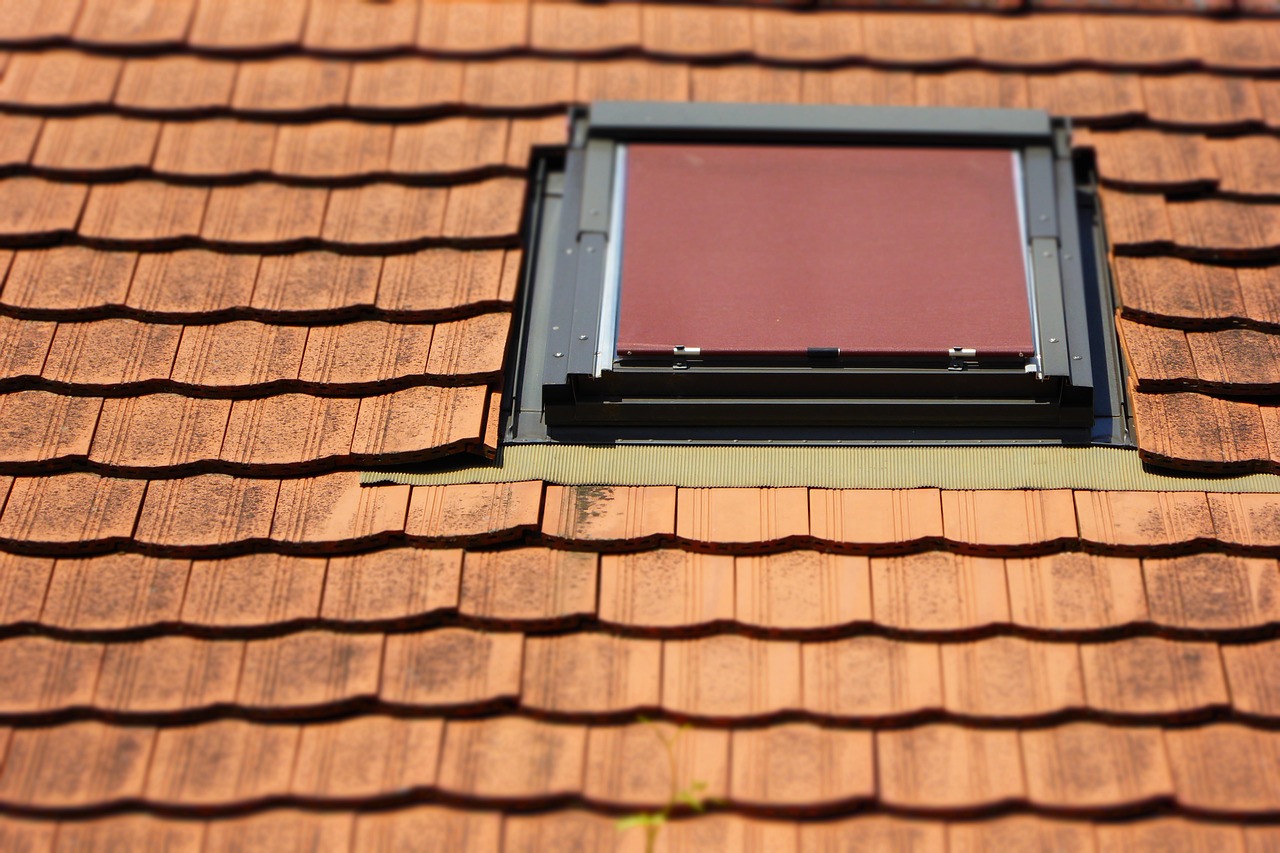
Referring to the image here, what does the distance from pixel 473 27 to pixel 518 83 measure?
0.99 feet

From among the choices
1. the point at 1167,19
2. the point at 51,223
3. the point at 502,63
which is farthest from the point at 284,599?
the point at 1167,19

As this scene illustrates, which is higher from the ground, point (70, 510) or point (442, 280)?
point (442, 280)

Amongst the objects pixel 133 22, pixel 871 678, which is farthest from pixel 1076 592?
pixel 133 22

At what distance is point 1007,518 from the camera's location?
3197mm

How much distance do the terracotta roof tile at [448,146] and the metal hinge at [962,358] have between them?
1464 mm

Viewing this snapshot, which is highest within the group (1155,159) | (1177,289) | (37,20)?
(37,20)

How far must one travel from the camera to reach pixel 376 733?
2885 mm

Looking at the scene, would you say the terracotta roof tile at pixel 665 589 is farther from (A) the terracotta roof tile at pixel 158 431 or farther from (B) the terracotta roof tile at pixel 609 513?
(A) the terracotta roof tile at pixel 158 431

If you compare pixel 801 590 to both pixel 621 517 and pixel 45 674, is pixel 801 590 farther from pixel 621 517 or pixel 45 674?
pixel 45 674

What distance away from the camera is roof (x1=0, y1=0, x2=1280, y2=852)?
2.80m

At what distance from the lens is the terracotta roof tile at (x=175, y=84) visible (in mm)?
4156

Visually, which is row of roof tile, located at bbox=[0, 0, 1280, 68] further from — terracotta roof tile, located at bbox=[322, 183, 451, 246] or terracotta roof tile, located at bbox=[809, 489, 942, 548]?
terracotta roof tile, located at bbox=[809, 489, 942, 548]

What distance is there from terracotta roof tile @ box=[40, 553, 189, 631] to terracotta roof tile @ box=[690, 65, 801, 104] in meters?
2.23

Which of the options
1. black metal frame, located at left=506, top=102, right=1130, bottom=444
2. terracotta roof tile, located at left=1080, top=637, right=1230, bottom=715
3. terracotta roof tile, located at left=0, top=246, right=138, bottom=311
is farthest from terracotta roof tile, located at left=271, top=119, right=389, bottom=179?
terracotta roof tile, located at left=1080, top=637, right=1230, bottom=715
